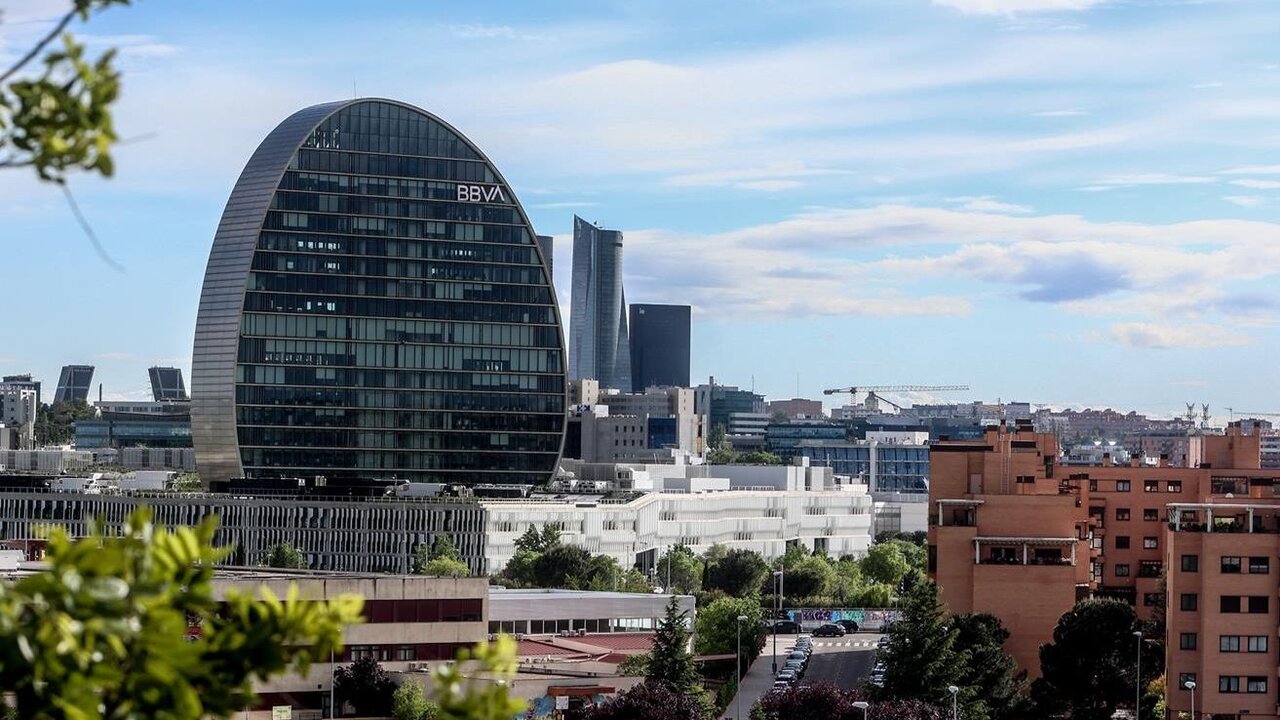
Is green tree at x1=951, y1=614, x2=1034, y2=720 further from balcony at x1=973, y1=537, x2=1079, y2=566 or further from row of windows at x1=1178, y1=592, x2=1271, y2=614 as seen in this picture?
row of windows at x1=1178, y1=592, x2=1271, y2=614

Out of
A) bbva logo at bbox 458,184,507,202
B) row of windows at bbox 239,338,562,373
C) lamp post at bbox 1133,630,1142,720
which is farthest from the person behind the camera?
bbva logo at bbox 458,184,507,202

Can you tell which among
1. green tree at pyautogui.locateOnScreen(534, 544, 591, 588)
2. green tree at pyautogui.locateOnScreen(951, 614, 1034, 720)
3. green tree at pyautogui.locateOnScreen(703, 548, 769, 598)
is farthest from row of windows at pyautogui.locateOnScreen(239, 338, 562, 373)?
green tree at pyautogui.locateOnScreen(951, 614, 1034, 720)

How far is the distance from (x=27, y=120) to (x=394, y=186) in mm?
184703

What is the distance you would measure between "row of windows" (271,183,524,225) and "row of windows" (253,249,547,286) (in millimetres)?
3925

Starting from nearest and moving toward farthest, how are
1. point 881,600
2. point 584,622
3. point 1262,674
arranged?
point 1262,674, point 584,622, point 881,600

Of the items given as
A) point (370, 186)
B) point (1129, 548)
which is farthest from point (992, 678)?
point (370, 186)

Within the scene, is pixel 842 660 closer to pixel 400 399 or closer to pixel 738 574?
pixel 738 574

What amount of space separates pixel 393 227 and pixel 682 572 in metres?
53.9

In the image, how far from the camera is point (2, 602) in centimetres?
980

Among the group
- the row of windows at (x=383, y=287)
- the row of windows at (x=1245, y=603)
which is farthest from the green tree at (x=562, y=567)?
the row of windows at (x=1245, y=603)

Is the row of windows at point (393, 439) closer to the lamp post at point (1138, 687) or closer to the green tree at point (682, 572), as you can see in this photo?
the green tree at point (682, 572)

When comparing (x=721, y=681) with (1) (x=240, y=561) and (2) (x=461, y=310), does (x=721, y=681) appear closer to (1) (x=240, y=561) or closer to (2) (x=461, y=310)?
(1) (x=240, y=561)

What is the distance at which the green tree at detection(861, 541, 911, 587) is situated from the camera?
161500 millimetres

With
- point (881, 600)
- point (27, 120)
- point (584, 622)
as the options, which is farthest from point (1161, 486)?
point (27, 120)
